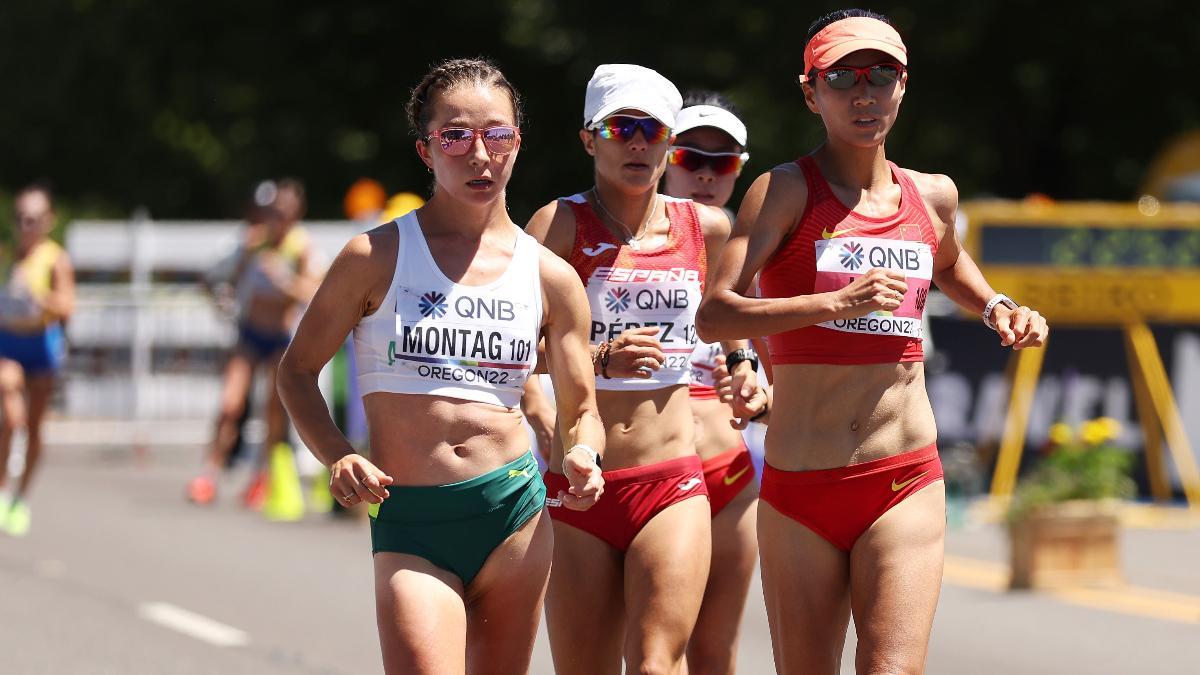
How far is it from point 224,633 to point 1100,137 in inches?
875

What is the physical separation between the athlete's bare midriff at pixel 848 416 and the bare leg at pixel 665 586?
2.23ft

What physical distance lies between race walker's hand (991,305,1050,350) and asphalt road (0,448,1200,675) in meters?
3.83

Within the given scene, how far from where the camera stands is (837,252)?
5.48 metres

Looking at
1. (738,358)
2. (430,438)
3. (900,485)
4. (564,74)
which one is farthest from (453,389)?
(564,74)

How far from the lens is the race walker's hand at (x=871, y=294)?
17.1ft

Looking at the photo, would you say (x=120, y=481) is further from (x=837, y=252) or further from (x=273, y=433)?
(x=837, y=252)

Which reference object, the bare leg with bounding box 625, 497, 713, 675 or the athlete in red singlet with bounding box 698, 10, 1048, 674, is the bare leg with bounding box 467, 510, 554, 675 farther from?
the bare leg with bounding box 625, 497, 713, 675

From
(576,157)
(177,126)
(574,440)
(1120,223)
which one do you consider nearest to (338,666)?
(574,440)

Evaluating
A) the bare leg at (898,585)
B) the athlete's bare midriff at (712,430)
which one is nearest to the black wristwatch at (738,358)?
the athlete's bare midriff at (712,430)

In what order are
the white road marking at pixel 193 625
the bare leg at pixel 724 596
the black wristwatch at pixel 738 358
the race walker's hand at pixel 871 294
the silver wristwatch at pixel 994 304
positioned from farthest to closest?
the white road marking at pixel 193 625 < the bare leg at pixel 724 596 < the black wristwatch at pixel 738 358 < the silver wristwatch at pixel 994 304 < the race walker's hand at pixel 871 294

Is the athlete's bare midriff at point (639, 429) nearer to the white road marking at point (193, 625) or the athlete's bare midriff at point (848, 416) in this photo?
the athlete's bare midriff at point (848, 416)

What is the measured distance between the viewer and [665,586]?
6059 mm

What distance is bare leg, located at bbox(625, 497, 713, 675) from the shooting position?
6016mm

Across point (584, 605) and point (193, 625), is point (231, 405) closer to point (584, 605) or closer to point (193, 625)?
point (193, 625)
